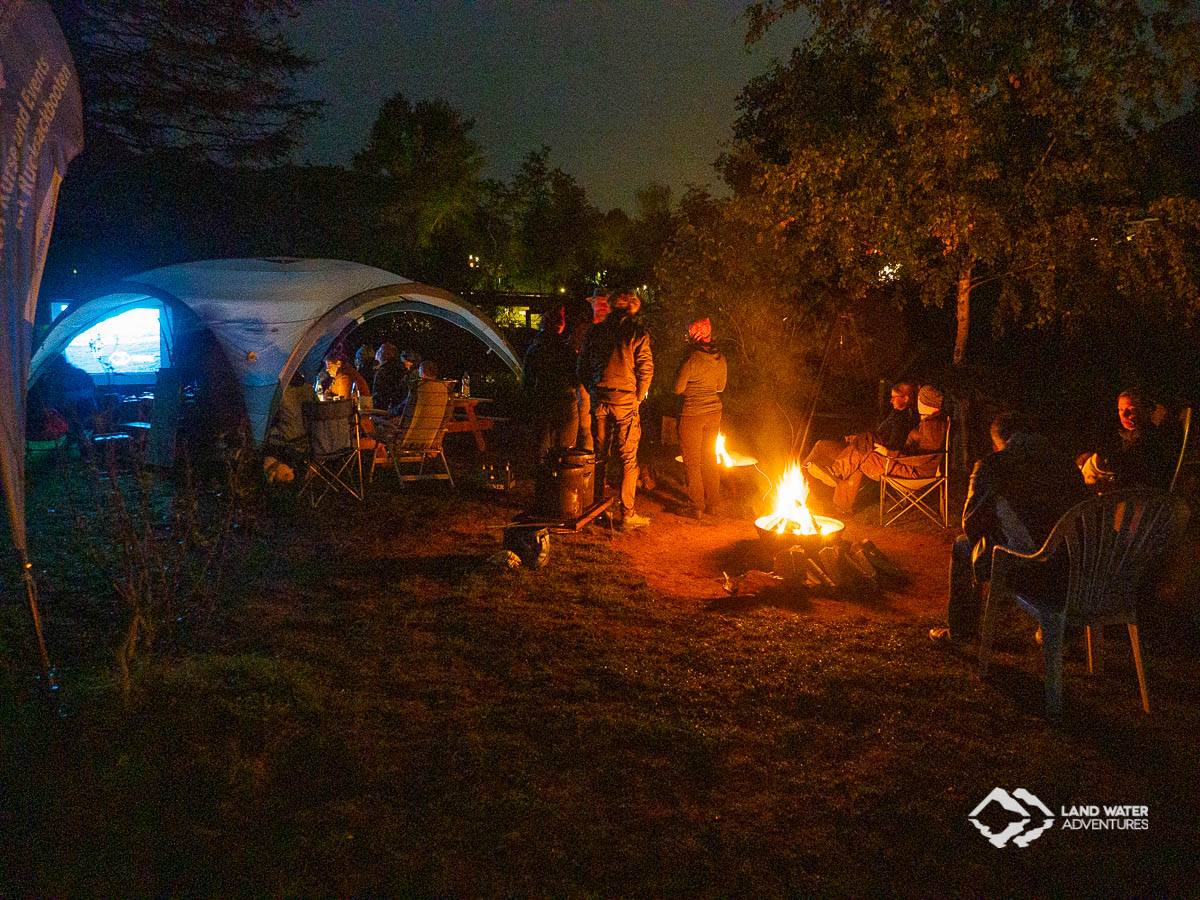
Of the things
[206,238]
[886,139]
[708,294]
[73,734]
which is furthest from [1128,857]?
[206,238]

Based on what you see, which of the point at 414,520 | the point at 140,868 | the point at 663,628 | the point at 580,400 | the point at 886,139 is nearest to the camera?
the point at 140,868

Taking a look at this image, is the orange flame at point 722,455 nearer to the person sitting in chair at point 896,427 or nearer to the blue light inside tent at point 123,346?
the person sitting in chair at point 896,427

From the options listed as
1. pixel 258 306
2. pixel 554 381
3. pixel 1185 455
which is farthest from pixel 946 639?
pixel 258 306

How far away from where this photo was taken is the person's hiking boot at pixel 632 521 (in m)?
7.29

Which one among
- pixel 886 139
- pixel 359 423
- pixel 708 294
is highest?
pixel 886 139

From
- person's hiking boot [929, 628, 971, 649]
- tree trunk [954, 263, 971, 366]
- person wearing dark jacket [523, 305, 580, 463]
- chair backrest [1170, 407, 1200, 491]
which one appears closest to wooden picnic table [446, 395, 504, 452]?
person wearing dark jacket [523, 305, 580, 463]

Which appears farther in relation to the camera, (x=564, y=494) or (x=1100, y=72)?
(x=1100, y=72)

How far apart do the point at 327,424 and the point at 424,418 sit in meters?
0.93

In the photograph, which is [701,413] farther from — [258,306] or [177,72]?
[177,72]

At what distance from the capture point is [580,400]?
6.92 metres

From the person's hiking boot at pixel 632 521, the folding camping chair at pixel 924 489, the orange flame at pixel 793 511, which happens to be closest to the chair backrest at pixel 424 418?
the person's hiking boot at pixel 632 521

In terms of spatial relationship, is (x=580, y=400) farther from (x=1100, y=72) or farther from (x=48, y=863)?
(x=1100, y=72)

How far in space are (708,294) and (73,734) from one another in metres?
10.2

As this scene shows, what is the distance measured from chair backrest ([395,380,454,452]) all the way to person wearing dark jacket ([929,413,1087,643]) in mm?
5258
